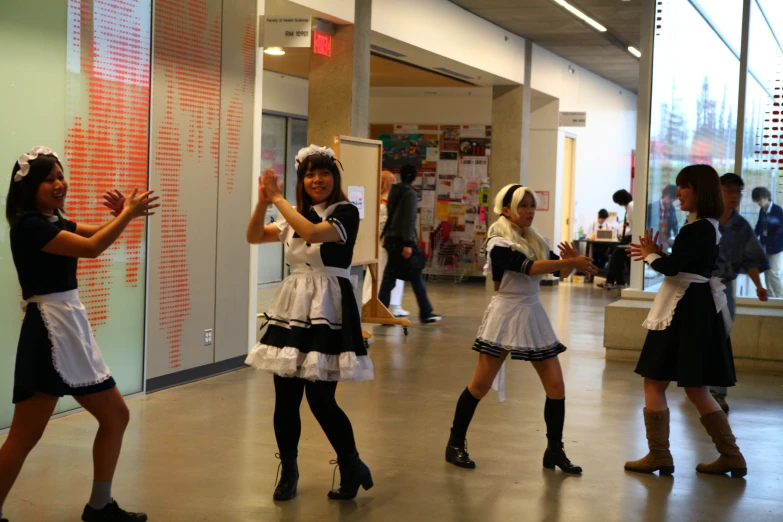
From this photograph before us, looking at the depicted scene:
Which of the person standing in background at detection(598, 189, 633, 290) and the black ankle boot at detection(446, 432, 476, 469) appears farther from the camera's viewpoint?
the person standing in background at detection(598, 189, 633, 290)

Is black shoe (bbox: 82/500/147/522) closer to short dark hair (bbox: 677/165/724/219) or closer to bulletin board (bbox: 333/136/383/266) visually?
short dark hair (bbox: 677/165/724/219)

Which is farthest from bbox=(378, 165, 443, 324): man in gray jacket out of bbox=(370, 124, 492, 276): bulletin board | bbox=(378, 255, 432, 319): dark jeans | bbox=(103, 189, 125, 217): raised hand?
bbox=(370, 124, 492, 276): bulletin board

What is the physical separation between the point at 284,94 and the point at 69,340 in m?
11.6

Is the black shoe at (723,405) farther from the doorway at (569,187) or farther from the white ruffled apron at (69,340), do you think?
the doorway at (569,187)

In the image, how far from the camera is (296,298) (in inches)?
155

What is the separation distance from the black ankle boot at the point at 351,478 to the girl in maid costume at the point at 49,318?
3.23ft

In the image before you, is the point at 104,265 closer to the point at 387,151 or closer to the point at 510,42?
the point at 510,42

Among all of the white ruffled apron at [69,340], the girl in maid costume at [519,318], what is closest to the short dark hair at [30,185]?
the white ruffled apron at [69,340]

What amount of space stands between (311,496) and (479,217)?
12588 mm

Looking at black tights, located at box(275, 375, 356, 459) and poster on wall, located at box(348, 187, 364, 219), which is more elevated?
poster on wall, located at box(348, 187, 364, 219)

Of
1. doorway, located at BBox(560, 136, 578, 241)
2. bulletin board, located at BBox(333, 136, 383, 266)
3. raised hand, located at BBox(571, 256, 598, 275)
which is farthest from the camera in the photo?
doorway, located at BBox(560, 136, 578, 241)

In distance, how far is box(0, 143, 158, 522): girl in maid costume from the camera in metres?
3.44

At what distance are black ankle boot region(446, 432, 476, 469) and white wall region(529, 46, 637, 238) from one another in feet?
36.4

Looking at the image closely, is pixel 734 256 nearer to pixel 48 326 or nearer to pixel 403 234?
pixel 403 234
